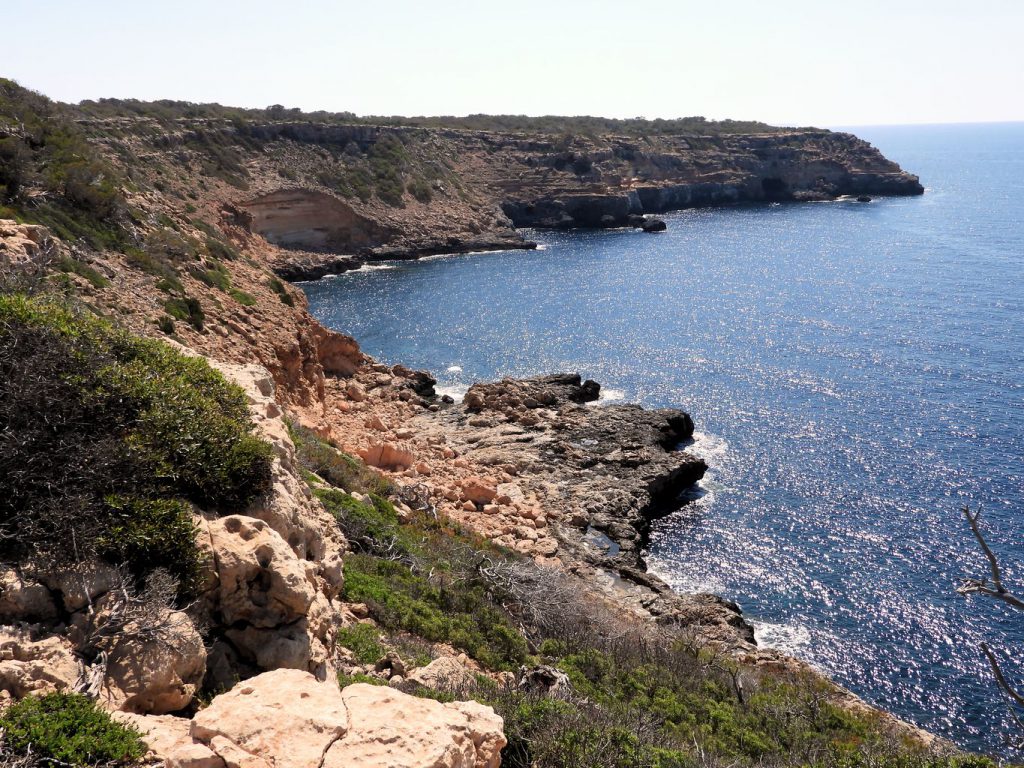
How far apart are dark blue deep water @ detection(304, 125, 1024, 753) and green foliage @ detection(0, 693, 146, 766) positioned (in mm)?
22901

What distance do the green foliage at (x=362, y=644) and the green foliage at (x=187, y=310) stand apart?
20488 millimetres

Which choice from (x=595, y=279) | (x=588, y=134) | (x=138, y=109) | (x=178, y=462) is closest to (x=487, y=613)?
(x=178, y=462)

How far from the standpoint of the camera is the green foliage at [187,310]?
2936cm

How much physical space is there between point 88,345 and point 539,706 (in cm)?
921

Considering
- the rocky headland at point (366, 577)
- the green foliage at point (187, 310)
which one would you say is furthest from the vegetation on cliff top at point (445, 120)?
the green foliage at point (187, 310)

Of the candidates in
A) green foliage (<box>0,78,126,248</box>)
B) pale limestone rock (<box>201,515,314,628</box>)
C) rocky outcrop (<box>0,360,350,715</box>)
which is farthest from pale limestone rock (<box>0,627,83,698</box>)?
green foliage (<box>0,78,126,248</box>)

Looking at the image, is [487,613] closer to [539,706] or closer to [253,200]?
[539,706]

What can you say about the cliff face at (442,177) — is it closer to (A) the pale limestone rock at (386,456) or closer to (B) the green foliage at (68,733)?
(A) the pale limestone rock at (386,456)

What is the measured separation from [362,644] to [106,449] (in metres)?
5.32

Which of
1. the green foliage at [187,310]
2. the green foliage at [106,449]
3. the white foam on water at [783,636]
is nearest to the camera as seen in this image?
the green foliage at [106,449]

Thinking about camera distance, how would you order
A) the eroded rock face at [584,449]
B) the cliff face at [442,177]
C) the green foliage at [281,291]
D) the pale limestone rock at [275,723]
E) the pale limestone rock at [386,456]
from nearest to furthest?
the pale limestone rock at [275,723] → the pale limestone rock at [386,456] → the eroded rock face at [584,449] → the green foliage at [281,291] → the cliff face at [442,177]

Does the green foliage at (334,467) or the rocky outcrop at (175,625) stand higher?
the rocky outcrop at (175,625)

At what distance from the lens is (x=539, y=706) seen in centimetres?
1055

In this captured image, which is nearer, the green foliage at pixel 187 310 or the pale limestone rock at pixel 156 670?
the pale limestone rock at pixel 156 670
